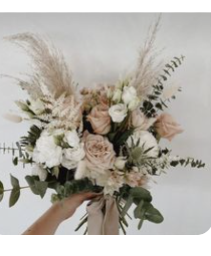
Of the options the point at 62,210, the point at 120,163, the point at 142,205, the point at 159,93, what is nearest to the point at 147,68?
the point at 159,93

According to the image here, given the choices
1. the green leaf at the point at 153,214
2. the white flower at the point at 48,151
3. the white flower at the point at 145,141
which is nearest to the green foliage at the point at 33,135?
the white flower at the point at 48,151

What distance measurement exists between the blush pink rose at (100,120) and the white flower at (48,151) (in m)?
0.13

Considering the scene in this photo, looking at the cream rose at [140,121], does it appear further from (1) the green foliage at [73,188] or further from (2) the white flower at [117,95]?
(1) the green foliage at [73,188]

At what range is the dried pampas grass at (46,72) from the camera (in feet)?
3.96

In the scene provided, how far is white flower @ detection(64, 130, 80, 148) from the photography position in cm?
109

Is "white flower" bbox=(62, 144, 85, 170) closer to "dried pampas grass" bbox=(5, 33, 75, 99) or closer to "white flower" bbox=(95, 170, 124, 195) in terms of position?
"white flower" bbox=(95, 170, 124, 195)

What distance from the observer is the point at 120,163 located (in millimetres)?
1131

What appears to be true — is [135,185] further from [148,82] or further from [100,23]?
[100,23]

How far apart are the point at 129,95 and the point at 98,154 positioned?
0.64 feet

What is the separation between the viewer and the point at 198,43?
53.4 inches

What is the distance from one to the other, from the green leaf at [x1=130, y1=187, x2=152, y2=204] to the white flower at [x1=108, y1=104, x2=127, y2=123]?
0.73 ft

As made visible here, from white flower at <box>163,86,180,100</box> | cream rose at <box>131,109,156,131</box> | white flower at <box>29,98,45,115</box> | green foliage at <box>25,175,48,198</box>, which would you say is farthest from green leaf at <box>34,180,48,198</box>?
white flower at <box>163,86,180,100</box>

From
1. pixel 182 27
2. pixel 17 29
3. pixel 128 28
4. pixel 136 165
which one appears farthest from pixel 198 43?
pixel 17 29

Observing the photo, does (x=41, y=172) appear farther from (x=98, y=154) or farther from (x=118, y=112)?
(x=118, y=112)
